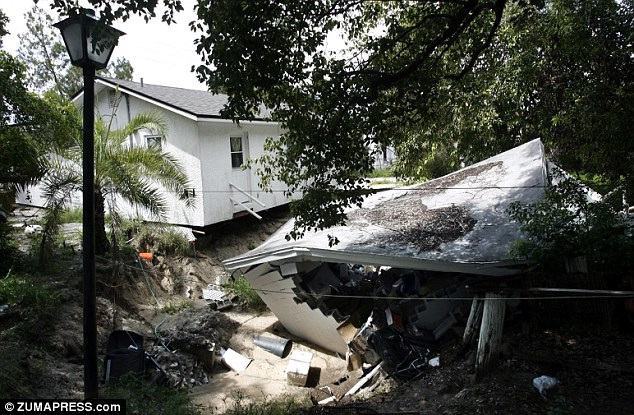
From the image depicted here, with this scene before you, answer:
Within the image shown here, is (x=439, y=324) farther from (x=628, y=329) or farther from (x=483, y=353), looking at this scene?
(x=628, y=329)

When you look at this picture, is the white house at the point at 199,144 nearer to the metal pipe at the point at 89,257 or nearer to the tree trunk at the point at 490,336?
the metal pipe at the point at 89,257

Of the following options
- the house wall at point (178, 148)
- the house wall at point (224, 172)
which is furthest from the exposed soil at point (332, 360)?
the house wall at point (224, 172)

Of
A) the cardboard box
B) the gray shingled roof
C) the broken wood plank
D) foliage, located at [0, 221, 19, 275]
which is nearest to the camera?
the broken wood plank

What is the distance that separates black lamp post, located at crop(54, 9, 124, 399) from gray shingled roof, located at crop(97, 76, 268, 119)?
880 centimetres

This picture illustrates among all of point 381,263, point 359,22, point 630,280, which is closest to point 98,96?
point 359,22

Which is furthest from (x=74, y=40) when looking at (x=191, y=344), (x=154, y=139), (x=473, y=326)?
(x=154, y=139)

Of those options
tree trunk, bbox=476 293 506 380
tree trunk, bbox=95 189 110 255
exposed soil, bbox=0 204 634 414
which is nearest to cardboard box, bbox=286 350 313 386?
exposed soil, bbox=0 204 634 414

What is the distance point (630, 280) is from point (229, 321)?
8293mm

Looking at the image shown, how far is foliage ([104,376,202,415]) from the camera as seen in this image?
5680 mm

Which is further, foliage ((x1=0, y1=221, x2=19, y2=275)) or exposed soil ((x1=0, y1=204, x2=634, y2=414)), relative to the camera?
foliage ((x1=0, y1=221, x2=19, y2=275))

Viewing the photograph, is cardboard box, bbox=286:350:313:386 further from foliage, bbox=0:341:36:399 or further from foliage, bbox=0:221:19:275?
foliage, bbox=0:221:19:275

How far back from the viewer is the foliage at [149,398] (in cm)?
568

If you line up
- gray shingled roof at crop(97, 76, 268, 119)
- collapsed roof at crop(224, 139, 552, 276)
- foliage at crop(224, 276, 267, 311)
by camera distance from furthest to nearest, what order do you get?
gray shingled roof at crop(97, 76, 268, 119) < foliage at crop(224, 276, 267, 311) < collapsed roof at crop(224, 139, 552, 276)

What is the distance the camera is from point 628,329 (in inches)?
237
